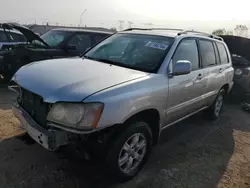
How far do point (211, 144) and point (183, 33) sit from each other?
1890 millimetres

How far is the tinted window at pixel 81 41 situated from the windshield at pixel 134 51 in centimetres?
369

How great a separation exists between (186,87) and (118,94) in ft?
4.88

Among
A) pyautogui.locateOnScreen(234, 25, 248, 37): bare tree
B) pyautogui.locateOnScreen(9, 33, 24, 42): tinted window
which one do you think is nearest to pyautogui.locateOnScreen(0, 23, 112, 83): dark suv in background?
pyautogui.locateOnScreen(9, 33, 24, 42): tinted window

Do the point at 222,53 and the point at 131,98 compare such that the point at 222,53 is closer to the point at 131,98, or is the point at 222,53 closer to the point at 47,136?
the point at 131,98

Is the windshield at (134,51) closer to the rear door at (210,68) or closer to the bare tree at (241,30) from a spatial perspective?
the rear door at (210,68)

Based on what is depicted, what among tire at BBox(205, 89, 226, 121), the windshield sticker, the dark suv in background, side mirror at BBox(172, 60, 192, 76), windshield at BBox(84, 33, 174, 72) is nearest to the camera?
side mirror at BBox(172, 60, 192, 76)

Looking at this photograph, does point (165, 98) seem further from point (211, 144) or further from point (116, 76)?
point (211, 144)

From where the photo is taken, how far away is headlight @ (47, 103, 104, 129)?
9.17ft

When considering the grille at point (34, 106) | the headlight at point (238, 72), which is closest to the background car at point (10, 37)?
the grille at point (34, 106)

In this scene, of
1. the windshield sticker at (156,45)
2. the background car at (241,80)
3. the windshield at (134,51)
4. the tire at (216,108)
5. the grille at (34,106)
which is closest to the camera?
the grille at (34,106)

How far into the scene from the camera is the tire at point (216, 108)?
229 inches

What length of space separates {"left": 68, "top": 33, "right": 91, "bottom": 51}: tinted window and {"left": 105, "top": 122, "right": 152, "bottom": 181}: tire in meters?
5.31

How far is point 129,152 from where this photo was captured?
335cm

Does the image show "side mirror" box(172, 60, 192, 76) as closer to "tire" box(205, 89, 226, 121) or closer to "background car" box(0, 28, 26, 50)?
"tire" box(205, 89, 226, 121)
